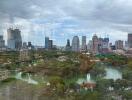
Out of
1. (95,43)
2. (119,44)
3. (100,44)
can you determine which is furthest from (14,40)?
(119,44)

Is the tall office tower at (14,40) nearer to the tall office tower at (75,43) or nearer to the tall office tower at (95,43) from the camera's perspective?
the tall office tower at (75,43)

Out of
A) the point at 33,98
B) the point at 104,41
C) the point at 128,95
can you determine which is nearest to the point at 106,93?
the point at 128,95

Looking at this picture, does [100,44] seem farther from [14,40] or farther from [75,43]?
[14,40]

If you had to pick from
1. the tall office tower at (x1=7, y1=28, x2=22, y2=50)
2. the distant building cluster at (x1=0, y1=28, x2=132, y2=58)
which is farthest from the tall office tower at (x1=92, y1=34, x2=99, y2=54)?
the tall office tower at (x1=7, y1=28, x2=22, y2=50)

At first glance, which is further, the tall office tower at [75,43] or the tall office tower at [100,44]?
the tall office tower at [75,43]

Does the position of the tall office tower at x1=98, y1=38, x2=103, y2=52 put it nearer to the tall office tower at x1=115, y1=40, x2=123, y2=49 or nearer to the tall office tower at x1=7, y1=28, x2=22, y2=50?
the tall office tower at x1=115, y1=40, x2=123, y2=49

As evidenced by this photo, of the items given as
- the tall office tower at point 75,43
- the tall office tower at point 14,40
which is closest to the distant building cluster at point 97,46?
the tall office tower at point 75,43

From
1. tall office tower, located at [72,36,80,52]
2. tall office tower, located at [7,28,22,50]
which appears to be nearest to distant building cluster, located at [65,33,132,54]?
tall office tower, located at [72,36,80,52]

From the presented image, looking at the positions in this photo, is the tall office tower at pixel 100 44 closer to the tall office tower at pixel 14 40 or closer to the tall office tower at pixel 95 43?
the tall office tower at pixel 95 43

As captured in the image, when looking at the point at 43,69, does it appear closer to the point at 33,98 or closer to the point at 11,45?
the point at 33,98

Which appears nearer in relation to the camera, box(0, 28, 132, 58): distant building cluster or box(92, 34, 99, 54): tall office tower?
box(0, 28, 132, 58): distant building cluster

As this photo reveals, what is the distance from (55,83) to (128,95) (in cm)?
232

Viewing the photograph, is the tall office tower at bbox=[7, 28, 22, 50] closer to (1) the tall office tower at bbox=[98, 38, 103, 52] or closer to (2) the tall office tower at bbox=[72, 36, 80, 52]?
(2) the tall office tower at bbox=[72, 36, 80, 52]

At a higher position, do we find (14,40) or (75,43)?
(14,40)
